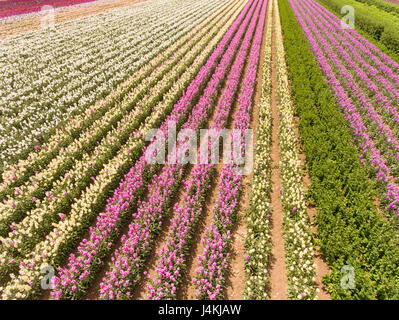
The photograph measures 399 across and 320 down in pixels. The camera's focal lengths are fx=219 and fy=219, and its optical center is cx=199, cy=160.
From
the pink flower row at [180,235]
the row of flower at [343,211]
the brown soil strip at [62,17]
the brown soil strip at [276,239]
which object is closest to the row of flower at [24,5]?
the brown soil strip at [62,17]

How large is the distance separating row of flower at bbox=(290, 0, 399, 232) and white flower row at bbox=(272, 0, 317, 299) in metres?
2.82

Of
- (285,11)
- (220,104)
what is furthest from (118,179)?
(285,11)

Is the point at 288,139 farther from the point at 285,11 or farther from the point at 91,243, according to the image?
the point at 285,11

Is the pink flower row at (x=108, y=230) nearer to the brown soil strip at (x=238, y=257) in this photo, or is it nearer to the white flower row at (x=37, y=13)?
the brown soil strip at (x=238, y=257)

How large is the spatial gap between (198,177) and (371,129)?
30.5 feet

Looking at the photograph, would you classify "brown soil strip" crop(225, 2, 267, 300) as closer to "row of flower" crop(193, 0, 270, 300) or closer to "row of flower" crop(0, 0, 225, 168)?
"row of flower" crop(193, 0, 270, 300)

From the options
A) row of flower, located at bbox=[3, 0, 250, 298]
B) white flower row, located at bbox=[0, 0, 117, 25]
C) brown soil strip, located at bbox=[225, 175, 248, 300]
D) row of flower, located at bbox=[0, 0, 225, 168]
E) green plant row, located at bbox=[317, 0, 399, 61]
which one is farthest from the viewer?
white flower row, located at bbox=[0, 0, 117, 25]

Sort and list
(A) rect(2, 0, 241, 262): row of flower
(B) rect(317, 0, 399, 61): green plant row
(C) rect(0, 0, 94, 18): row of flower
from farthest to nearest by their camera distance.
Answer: (C) rect(0, 0, 94, 18): row of flower → (B) rect(317, 0, 399, 61): green plant row → (A) rect(2, 0, 241, 262): row of flower

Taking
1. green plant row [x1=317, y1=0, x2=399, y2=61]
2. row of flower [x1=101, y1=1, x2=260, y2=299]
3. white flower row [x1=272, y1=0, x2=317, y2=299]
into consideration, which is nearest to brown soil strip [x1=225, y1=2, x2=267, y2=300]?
white flower row [x1=272, y1=0, x2=317, y2=299]

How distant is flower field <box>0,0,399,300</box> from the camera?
18.6ft

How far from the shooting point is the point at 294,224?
6762 millimetres

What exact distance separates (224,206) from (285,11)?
4029cm

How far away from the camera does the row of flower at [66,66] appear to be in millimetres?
10859

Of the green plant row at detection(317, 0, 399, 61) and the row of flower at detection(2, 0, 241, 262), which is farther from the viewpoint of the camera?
the green plant row at detection(317, 0, 399, 61)
